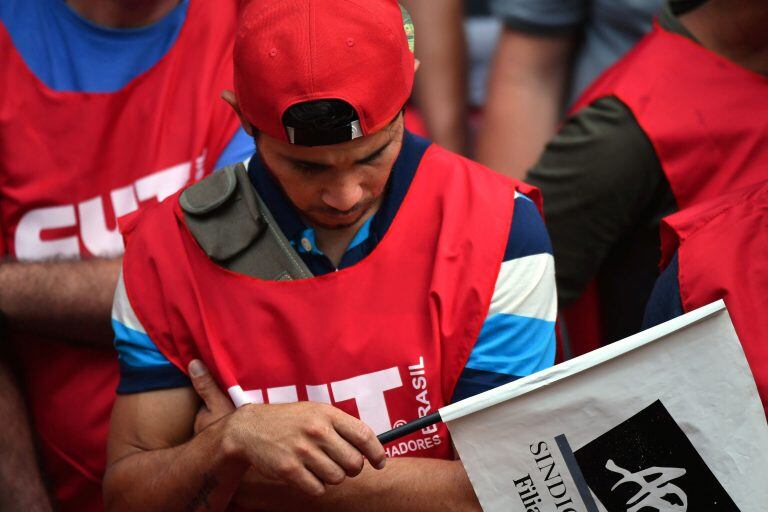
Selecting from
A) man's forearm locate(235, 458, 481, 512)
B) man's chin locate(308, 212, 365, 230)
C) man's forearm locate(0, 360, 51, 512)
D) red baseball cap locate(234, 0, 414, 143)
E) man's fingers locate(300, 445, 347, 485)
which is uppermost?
red baseball cap locate(234, 0, 414, 143)

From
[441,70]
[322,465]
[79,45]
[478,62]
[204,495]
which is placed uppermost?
[79,45]

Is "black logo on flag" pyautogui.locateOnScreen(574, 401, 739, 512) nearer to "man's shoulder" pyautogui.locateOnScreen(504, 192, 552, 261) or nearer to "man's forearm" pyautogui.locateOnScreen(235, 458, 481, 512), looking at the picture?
"man's forearm" pyautogui.locateOnScreen(235, 458, 481, 512)

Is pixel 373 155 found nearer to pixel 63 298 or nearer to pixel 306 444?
pixel 306 444

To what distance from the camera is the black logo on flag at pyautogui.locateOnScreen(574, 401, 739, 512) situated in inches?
77.4

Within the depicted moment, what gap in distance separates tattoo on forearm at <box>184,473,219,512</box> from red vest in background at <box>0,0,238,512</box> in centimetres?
60

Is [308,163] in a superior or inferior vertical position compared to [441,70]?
superior

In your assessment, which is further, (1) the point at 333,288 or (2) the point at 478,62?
(2) the point at 478,62

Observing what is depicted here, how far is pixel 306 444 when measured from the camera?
1950 millimetres

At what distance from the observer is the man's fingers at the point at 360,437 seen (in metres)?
1.94

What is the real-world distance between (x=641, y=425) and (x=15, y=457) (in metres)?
1.52

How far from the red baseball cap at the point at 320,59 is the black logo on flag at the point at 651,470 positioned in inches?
27.5

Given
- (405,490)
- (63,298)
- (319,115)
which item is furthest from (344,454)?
(63,298)

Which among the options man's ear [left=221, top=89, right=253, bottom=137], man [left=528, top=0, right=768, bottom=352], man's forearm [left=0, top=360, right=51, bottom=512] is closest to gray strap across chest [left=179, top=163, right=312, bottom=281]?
man's ear [left=221, top=89, right=253, bottom=137]

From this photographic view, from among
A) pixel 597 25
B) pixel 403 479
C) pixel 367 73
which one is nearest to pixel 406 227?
pixel 367 73
